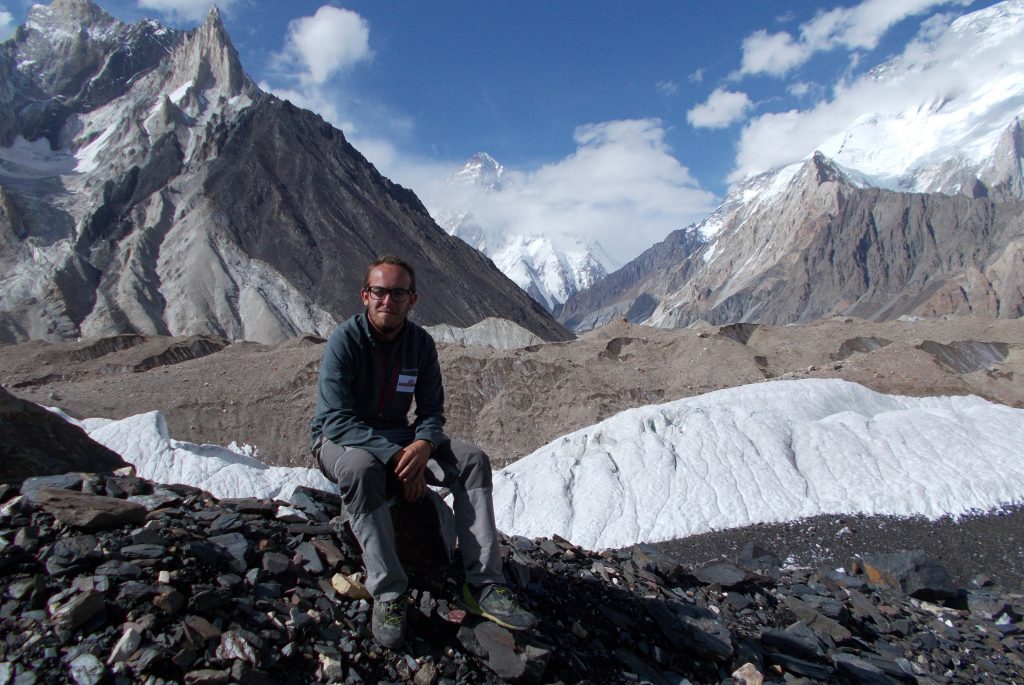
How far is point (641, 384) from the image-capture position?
25.9m

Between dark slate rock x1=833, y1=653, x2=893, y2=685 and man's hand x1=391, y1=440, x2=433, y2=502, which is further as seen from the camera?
dark slate rock x1=833, y1=653, x2=893, y2=685

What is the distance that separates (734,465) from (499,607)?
1015cm

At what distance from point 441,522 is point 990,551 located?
9591 millimetres

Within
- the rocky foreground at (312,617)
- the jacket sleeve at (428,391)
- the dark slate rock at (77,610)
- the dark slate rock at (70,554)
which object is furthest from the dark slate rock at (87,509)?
the jacket sleeve at (428,391)

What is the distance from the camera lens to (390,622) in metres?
3.75

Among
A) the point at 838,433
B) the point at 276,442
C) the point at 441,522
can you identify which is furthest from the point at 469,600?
the point at 276,442

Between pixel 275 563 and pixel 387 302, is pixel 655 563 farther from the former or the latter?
pixel 387 302

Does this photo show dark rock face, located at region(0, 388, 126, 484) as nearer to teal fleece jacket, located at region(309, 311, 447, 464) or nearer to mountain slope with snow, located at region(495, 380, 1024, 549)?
teal fleece jacket, located at region(309, 311, 447, 464)

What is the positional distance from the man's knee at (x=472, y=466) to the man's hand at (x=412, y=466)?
26 centimetres

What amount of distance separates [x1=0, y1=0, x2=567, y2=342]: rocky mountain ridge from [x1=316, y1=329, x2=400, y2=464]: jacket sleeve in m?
56.1

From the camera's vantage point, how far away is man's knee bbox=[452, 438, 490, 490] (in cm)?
428

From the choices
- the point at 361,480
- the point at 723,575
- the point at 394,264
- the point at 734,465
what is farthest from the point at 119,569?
the point at 734,465

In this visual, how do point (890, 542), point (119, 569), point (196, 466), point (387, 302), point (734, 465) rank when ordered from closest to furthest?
point (119, 569) → point (387, 302) → point (890, 542) → point (734, 465) → point (196, 466)

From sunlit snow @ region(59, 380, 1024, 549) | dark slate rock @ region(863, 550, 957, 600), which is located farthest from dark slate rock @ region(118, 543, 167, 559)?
sunlit snow @ region(59, 380, 1024, 549)
